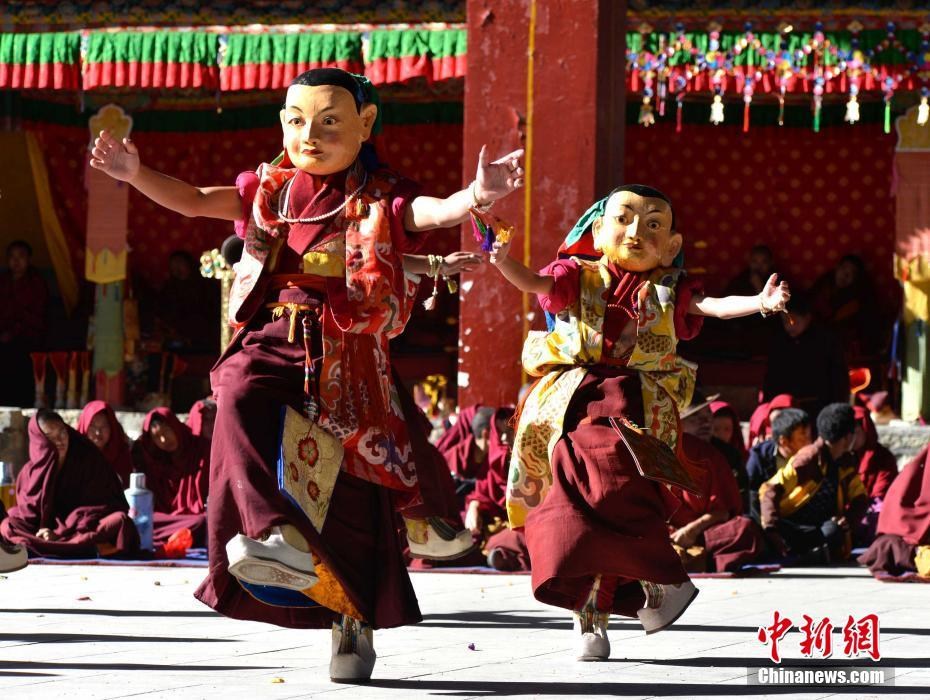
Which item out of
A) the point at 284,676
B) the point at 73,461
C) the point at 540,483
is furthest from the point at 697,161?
the point at 284,676

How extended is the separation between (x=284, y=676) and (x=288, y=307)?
3.22 feet

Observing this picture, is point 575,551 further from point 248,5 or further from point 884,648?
point 248,5

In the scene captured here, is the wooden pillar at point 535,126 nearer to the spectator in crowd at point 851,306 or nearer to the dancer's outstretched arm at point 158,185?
the spectator in crowd at point 851,306

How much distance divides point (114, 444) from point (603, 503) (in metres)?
4.89

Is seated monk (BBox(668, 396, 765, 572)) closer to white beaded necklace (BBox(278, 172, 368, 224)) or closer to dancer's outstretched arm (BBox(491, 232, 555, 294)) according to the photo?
dancer's outstretched arm (BBox(491, 232, 555, 294))

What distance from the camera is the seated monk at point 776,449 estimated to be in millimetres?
8969

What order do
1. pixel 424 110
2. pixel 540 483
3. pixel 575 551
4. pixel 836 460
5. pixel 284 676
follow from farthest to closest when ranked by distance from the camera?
1. pixel 424 110
2. pixel 836 460
3. pixel 540 483
4. pixel 575 551
5. pixel 284 676

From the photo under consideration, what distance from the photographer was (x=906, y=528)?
7.97 meters

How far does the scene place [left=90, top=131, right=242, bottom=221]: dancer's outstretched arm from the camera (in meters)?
4.79

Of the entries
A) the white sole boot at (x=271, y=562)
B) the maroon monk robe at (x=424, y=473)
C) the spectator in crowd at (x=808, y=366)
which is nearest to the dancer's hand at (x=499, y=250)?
the maroon monk robe at (x=424, y=473)

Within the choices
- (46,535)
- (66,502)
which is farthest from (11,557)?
(66,502)

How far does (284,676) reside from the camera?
491cm

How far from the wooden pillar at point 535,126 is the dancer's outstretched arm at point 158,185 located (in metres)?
4.36

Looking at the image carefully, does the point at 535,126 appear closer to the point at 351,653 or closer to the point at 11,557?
the point at 11,557
